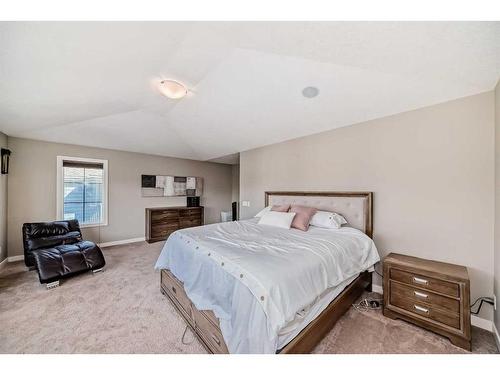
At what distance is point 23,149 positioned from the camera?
145 inches

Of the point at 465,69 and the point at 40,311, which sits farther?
A: the point at 40,311

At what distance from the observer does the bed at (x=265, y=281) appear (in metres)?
1.24

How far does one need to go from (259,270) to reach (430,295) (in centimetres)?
169

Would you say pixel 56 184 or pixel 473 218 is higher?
pixel 56 184

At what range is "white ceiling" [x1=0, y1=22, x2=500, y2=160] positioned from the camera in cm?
136

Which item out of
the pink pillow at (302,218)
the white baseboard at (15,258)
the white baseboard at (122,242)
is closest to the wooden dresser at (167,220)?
the white baseboard at (122,242)

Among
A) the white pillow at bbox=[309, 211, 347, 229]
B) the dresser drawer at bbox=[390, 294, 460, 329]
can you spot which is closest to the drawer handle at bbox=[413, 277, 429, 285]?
the dresser drawer at bbox=[390, 294, 460, 329]

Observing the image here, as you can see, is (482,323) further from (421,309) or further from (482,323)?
(421,309)

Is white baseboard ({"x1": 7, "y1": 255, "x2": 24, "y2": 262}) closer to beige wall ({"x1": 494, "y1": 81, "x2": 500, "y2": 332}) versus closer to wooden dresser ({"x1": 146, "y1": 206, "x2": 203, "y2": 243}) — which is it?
wooden dresser ({"x1": 146, "y1": 206, "x2": 203, "y2": 243})
